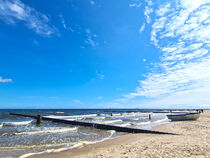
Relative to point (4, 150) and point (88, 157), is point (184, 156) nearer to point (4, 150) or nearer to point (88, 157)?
point (88, 157)

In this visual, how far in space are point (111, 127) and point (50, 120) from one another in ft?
54.3

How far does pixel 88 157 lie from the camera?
23.0ft

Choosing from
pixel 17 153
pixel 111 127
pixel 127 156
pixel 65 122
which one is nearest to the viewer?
pixel 127 156

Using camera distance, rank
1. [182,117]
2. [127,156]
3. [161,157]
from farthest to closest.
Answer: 1. [182,117]
2. [127,156]
3. [161,157]

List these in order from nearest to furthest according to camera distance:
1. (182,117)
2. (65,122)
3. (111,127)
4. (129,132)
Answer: (129,132) → (111,127) → (65,122) → (182,117)

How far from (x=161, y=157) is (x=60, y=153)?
528 cm

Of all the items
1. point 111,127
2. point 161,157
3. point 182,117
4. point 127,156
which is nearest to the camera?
point 161,157

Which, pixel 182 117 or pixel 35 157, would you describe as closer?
pixel 35 157

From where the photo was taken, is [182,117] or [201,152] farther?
[182,117]

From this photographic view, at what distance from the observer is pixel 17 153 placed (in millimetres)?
7930

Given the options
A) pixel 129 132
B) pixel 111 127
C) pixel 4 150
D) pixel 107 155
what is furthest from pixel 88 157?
pixel 111 127

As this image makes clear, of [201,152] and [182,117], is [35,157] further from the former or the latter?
[182,117]

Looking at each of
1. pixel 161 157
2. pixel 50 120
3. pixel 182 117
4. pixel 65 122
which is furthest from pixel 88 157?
pixel 182 117

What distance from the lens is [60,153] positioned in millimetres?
7992
